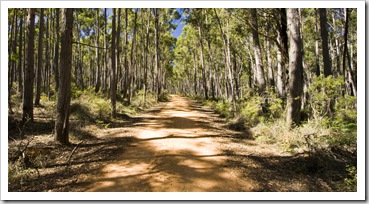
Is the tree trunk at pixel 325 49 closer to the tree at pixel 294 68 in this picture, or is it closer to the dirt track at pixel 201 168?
the tree at pixel 294 68

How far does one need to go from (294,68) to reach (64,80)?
21.9 ft

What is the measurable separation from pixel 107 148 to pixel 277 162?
4.50 metres

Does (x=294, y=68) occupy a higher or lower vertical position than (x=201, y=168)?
higher

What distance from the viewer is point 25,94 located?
29.4 ft

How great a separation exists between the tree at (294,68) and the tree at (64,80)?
6.39 meters

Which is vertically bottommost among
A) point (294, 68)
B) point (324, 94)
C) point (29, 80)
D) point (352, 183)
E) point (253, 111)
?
point (352, 183)

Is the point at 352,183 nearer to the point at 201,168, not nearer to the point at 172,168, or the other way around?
the point at 201,168

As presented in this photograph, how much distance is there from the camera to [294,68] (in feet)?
25.6

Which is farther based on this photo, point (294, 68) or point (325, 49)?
point (325, 49)

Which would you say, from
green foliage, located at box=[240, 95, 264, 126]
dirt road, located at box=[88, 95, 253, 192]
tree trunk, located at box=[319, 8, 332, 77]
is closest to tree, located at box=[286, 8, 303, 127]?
green foliage, located at box=[240, 95, 264, 126]

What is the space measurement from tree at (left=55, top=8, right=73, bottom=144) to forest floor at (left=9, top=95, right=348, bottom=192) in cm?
52

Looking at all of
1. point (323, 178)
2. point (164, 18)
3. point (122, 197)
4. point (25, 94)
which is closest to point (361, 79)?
point (323, 178)

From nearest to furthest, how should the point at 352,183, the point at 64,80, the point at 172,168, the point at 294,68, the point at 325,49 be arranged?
the point at 352,183 < the point at 172,168 < the point at 64,80 < the point at 294,68 < the point at 325,49

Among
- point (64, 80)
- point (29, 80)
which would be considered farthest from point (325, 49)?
point (29, 80)
